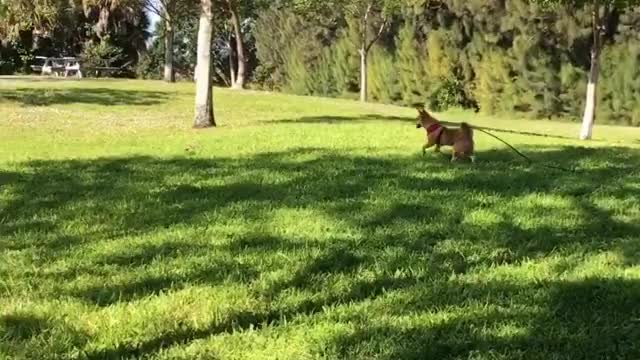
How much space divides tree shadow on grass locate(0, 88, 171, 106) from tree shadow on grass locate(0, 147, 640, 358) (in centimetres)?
1376

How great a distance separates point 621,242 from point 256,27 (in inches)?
1720

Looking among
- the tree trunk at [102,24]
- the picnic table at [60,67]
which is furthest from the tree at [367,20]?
the tree trunk at [102,24]

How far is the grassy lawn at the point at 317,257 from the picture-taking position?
12.3ft

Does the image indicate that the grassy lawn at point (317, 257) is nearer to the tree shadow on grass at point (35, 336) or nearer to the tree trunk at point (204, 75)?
the tree shadow on grass at point (35, 336)

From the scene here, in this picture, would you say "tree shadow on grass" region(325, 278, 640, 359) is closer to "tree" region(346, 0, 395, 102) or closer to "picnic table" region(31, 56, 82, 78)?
"tree" region(346, 0, 395, 102)

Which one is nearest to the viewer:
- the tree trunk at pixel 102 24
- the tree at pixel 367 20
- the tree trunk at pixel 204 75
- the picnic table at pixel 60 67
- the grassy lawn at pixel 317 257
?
the grassy lawn at pixel 317 257

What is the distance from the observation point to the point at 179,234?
578 cm

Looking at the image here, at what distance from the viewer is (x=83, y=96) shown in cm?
2478

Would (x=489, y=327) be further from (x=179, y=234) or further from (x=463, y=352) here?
(x=179, y=234)

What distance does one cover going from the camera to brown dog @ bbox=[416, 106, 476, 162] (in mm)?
9648

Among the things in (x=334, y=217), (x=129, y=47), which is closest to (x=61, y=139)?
(x=334, y=217)

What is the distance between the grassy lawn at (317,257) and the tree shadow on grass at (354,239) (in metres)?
0.02

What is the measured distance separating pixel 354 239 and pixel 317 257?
1.79 ft

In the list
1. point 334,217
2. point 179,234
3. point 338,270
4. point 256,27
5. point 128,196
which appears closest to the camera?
point 338,270
